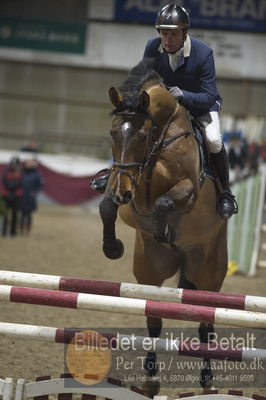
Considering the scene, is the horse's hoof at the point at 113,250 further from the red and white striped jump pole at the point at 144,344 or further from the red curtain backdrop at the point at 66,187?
the red curtain backdrop at the point at 66,187

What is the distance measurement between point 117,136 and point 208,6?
2114 centimetres

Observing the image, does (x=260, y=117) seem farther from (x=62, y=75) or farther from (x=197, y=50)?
(x=197, y=50)

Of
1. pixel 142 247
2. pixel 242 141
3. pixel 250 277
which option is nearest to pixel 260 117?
pixel 242 141

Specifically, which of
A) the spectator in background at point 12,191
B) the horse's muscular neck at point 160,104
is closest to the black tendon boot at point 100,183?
the horse's muscular neck at point 160,104

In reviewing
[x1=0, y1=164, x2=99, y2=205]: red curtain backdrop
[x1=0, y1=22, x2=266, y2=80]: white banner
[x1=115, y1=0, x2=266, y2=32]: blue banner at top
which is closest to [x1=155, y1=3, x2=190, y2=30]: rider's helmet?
[x1=0, y1=164, x2=99, y2=205]: red curtain backdrop

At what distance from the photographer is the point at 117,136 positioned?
14.7 feet

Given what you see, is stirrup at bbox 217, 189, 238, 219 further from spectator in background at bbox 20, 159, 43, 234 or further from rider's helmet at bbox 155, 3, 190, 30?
spectator in background at bbox 20, 159, 43, 234

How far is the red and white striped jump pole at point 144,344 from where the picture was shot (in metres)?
3.84

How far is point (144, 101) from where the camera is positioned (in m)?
4.54

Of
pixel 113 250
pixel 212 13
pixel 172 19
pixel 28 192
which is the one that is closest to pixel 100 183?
pixel 113 250

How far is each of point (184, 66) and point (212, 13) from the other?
20.2 metres

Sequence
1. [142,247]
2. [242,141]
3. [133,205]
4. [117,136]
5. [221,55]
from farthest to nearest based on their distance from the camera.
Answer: [221,55]
[242,141]
[142,247]
[133,205]
[117,136]

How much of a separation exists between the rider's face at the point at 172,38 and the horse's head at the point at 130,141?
386 millimetres

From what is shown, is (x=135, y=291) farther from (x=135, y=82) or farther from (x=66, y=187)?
(x=66, y=187)
